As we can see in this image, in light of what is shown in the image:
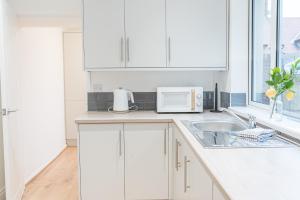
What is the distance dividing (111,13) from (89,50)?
0.40 m

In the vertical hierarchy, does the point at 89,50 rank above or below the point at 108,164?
above

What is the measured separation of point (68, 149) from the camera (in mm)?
5656

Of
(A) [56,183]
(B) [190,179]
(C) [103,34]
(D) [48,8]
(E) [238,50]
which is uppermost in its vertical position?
(D) [48,8]

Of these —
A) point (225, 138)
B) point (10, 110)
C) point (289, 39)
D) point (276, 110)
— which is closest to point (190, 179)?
point (225, 138)

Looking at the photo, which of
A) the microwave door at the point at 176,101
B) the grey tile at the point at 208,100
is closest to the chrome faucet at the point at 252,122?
the microwave door at the point at 176,101

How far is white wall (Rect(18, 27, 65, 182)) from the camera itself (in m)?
3.96

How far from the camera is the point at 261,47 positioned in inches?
120

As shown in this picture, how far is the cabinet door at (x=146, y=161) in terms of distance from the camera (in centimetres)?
299

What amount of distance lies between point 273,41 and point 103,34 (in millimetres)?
1515

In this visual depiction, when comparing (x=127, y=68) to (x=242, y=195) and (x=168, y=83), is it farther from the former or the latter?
(x=242, y=195)

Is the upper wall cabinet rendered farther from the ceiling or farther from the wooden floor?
the wooden floor

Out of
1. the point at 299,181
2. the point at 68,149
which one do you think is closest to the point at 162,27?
the point at 299,181

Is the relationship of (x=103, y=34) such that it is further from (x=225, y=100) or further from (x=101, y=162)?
(x=225, y=100)

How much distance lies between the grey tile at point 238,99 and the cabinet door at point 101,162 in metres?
1.10
